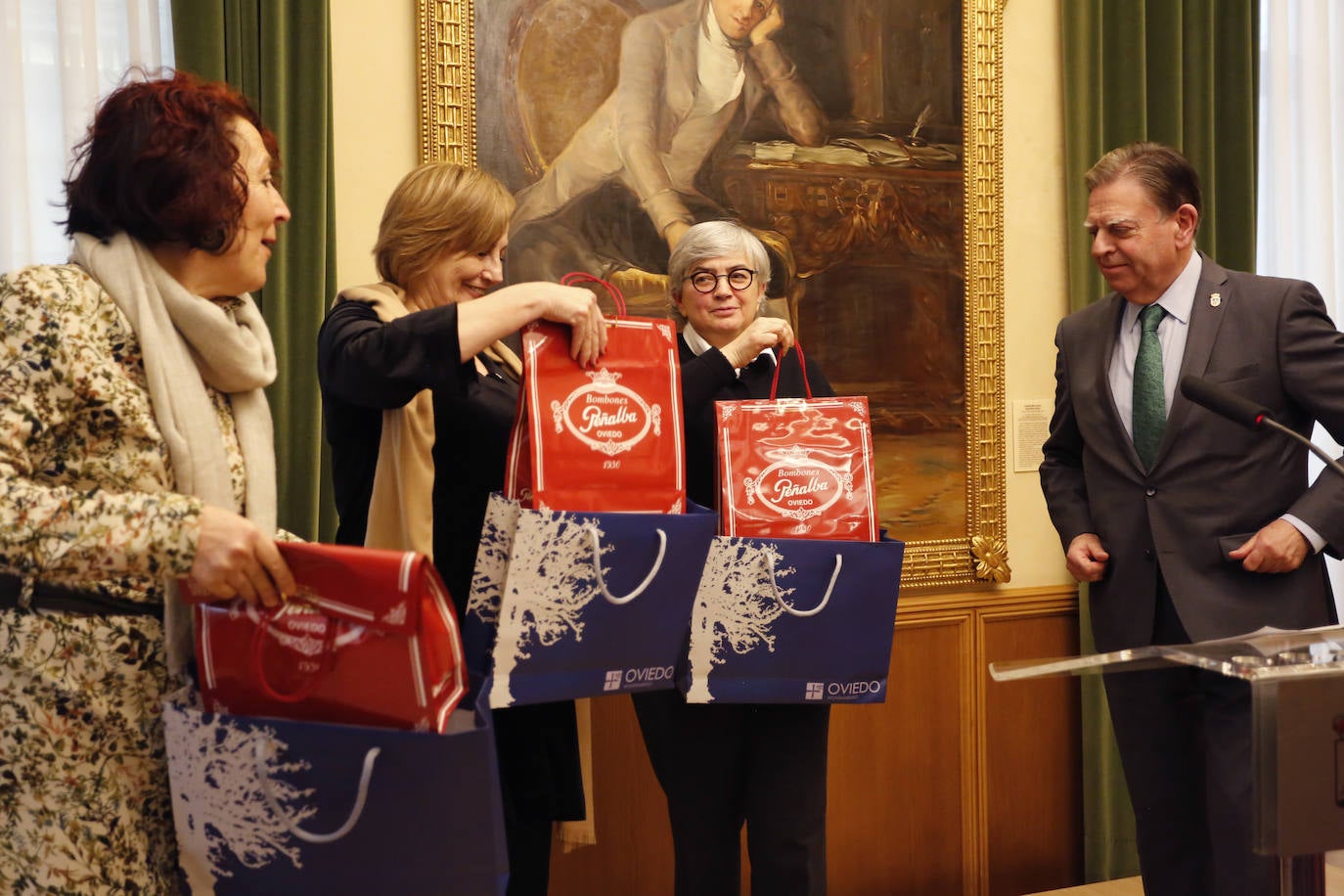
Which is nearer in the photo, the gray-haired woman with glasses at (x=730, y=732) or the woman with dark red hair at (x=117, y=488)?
the woman with dark red hair at (x=117, y=488)

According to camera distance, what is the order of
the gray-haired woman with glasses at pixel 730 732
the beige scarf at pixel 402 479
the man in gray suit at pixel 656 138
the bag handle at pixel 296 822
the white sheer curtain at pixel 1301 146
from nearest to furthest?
the bag handle at pixel 296 822 < the beige scarf at pixel 402 479 < the gray-haired woman with glasses at pixel 730 732 < the man in gray suit at pixel 656 138 < the white sheer curtain at pixel 1301 146

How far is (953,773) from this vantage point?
140 inches

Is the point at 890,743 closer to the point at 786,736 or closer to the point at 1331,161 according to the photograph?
the point at 786,736

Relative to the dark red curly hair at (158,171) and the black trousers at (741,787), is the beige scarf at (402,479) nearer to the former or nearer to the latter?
the dark red curly hair at (158,171)

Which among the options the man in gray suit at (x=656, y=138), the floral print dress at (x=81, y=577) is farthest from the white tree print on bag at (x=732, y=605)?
the man in gray suit at (x=656, y=138)

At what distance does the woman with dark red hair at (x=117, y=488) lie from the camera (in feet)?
4.21

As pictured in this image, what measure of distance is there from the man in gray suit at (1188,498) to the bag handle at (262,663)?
69.7 inches

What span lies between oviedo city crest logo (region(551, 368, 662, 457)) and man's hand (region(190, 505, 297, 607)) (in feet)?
1.55

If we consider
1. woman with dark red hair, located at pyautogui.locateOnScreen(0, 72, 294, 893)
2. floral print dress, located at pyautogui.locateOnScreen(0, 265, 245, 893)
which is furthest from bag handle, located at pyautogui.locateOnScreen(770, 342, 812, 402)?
floral print dress, located at pyautogui.locateOnScreen(0, 265, 245, 893)

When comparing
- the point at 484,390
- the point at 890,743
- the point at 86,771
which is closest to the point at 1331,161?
the point at 890,743

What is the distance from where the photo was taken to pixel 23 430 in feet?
4.22

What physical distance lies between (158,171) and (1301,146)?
375 cm

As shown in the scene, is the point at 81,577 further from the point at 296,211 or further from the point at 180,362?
the point at 296,211

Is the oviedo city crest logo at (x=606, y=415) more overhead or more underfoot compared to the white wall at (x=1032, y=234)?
more underfoot
